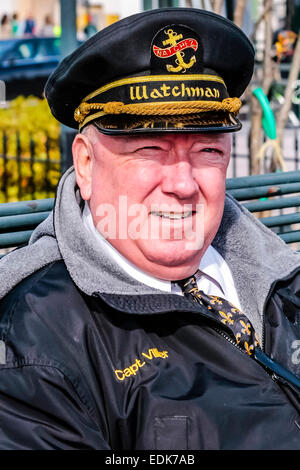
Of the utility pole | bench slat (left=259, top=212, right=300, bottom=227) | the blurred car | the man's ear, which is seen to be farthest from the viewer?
the blurred car

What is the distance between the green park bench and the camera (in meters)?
2.55

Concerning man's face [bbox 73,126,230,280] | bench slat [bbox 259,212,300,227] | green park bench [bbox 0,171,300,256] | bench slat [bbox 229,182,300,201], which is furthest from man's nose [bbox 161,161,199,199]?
bench slat [bbox 259,212,300,227]

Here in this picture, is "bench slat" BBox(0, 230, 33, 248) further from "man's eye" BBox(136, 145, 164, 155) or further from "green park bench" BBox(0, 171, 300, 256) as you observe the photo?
"man's eye" BBox(136, 145, 164, 155)

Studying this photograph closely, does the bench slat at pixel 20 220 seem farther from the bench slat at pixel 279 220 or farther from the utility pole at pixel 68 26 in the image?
the utility pole at pixel 68 26

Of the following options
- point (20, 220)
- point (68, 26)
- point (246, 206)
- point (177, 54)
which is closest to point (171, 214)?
point (177, 54)

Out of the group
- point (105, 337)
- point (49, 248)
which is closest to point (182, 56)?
point (49, 248)

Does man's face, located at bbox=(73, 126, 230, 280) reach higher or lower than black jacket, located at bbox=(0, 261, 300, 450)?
higher

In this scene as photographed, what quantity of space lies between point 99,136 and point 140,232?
302mm

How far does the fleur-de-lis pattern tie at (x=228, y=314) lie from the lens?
209 centimetres

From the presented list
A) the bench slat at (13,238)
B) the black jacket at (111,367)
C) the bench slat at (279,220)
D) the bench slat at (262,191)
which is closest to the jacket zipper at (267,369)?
the black jacket at (111,367)

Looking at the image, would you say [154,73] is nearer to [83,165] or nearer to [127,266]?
[83,165]

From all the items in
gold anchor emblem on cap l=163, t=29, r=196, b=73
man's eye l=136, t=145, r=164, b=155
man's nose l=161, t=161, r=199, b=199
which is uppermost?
gold anchor emblem on cap l=163, t=29, r=196, b=73

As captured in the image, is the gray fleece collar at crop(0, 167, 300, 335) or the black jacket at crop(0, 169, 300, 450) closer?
the black jacket at crop(0, 169, 300, 450)
